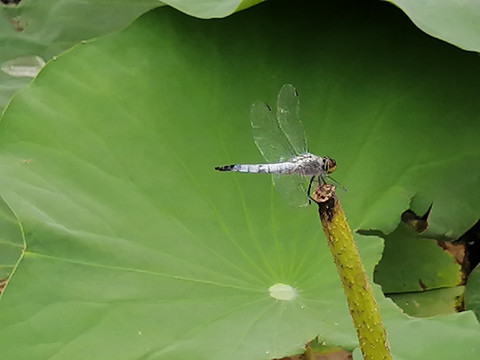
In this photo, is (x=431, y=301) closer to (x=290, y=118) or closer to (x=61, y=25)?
(x=290, y=118)

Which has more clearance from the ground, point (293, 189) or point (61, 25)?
point (61, 25)

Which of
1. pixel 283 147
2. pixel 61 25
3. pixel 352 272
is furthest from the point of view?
pixel 61 25

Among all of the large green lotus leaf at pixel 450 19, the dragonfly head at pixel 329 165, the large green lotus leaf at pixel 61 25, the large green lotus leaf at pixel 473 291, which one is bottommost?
the dragonfly head at pixel 329 165

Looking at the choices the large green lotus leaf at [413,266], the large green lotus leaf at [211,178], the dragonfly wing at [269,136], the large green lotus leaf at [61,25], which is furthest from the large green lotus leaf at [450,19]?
the large green lotus leaf at [61,25]

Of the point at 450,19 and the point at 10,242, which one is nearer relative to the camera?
the point at 450,19

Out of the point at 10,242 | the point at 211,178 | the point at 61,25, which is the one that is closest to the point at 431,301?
the point at 211,178

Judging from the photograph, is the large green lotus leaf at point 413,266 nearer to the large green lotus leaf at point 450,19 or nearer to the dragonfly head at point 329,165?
the large green lotus leaf at point 450,19
